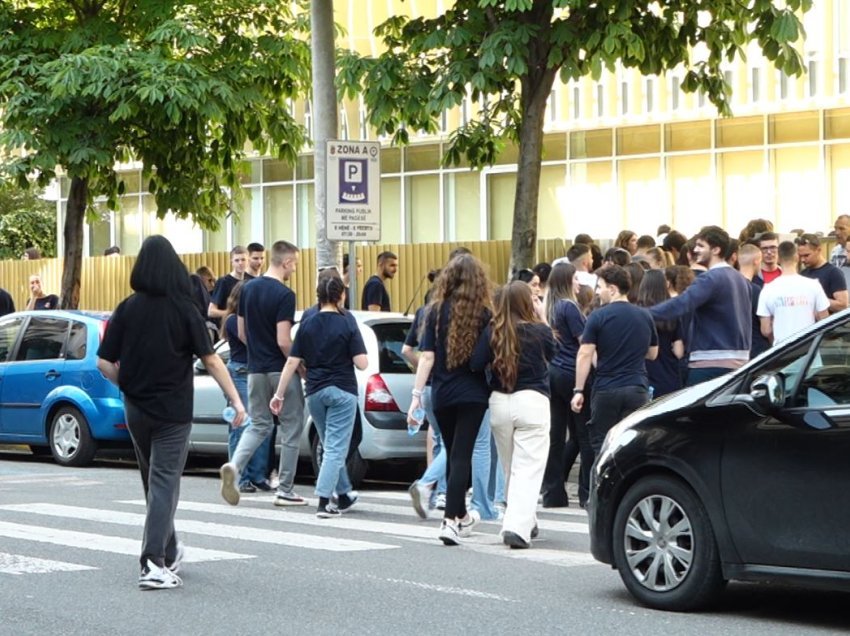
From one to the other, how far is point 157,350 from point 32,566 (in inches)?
65.2

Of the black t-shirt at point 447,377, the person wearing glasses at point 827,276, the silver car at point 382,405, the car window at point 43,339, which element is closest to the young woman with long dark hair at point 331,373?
the silver car at point 382,405

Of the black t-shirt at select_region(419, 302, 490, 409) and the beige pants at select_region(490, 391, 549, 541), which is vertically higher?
the black t-shirt at select_region(419, 302, 490, 409)

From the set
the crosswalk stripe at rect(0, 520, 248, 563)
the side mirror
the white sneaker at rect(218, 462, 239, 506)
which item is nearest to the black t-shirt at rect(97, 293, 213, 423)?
the crosswalk stripe at rect(0, 520, 248, 563)

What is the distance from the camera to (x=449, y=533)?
11.0 meters

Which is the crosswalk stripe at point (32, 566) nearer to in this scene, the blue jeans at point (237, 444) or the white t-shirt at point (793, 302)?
the blue jeans at point (237, 444)

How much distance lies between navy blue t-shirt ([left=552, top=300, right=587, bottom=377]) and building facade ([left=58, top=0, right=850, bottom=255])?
11209 millimetres

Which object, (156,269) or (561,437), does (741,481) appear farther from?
(561,437)

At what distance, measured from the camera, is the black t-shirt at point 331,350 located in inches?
505

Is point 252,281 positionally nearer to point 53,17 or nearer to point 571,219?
point 53,17

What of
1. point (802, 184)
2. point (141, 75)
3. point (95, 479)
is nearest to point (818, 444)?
point (95, 479)

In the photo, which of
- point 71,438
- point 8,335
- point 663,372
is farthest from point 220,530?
point 8,335

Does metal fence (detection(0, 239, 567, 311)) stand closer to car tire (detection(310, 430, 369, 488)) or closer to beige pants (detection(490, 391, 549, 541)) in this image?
car tire (detection(310, 430, 369, 488))

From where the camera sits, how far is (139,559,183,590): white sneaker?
927 cm

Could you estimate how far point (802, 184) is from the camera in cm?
2781
